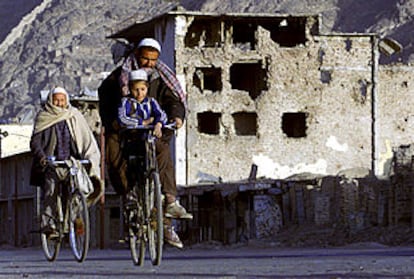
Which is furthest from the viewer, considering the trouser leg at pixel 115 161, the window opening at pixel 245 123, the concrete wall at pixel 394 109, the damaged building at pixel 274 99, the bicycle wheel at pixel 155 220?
the concrete wall at pixel 394 109

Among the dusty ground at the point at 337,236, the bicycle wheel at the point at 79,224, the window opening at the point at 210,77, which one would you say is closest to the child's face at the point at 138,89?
the bicycle wheel at the point at 79,224

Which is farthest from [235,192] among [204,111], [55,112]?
[55,112]

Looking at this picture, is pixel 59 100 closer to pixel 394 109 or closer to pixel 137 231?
pixel 137 231

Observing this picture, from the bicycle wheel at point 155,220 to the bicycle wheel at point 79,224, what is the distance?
2285mm

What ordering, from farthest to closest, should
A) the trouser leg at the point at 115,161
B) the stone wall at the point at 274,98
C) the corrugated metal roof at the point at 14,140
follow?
the corrugated metal roof at the point at 14,140, the stone wall at the point at 274,98, the trouser leg at the point at 115,161

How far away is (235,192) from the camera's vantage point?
1831 inches

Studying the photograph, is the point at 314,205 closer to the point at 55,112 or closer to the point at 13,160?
the point at 55,112

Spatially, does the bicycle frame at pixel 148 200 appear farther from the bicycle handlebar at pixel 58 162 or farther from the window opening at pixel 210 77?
the window opening at pixel 210 77

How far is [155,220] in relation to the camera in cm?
1274

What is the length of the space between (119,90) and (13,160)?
5145 cm

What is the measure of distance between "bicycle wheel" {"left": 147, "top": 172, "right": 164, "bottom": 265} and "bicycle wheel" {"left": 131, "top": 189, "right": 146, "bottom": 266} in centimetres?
16

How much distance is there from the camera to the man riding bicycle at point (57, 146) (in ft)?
52.5

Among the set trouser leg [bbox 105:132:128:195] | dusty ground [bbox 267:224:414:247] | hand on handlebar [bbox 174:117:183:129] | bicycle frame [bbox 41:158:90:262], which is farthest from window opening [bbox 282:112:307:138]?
trouser leg [bbox 105:132:128:195]

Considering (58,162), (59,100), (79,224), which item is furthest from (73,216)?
(59,100)
